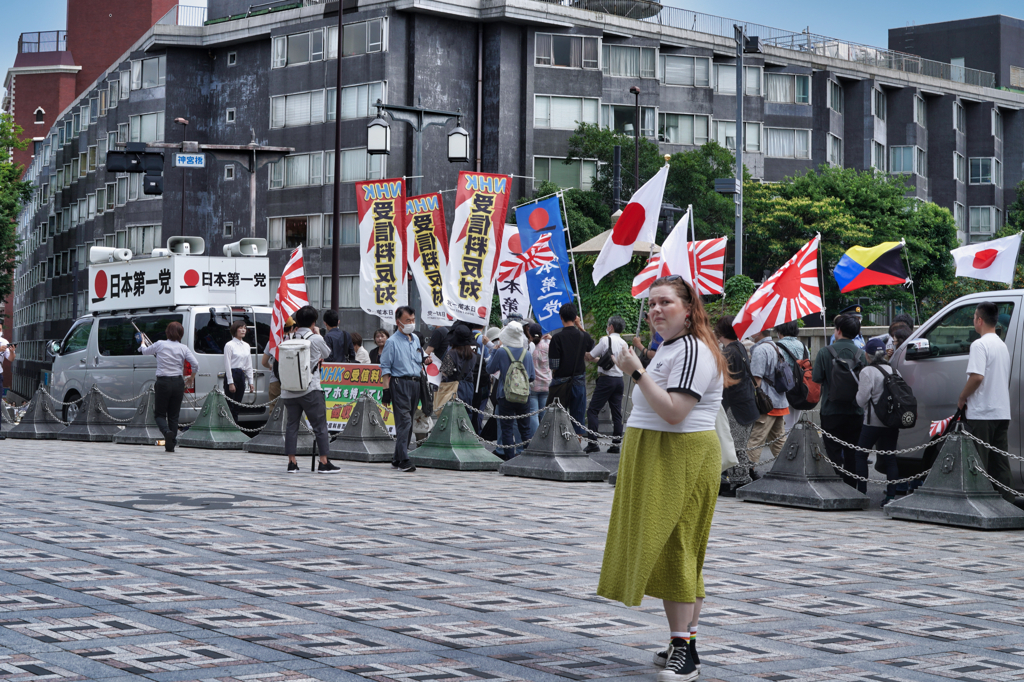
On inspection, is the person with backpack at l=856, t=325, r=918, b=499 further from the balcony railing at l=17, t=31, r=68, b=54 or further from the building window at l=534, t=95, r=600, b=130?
the balcony railing at l=17, t=31, r=68, b=54

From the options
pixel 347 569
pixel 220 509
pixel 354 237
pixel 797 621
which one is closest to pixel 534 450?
pixel 220 509

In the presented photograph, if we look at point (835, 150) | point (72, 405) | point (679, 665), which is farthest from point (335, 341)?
point (835, 150)

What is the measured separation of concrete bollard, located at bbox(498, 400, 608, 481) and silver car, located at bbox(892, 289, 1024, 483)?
3.51 m

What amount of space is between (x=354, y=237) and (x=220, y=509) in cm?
3938

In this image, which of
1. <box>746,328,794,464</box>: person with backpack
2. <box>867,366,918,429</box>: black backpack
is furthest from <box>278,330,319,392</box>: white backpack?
<box>867,366,918,429</box>: black backpack

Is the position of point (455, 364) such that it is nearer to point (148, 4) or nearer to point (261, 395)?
point (261, 395)


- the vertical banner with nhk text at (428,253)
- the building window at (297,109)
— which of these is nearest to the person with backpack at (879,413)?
the vertical banner with nhk text at (428,253)

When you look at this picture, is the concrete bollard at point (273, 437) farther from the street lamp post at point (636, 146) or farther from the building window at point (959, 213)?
the building window at point (959, 213)

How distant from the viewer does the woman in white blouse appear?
18844mm

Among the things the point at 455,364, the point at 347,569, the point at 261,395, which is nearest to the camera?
the point at 347,569

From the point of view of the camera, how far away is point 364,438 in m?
16.1

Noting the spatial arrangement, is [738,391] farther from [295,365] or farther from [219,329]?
[219,329]

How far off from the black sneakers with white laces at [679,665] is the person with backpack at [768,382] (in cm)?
758

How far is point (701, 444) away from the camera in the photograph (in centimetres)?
516
